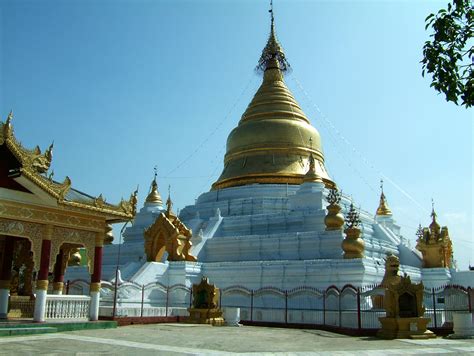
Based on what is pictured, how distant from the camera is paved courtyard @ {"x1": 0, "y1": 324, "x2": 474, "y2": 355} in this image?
994 centimetres

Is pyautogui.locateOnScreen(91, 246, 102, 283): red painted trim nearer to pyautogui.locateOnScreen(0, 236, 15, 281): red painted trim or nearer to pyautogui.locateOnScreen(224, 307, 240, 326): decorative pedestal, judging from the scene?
pyautogui.locateOnScreen(0, 236, 15, 281): red painted trim

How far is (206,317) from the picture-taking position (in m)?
18.5

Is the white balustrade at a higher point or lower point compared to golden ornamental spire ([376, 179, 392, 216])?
lower

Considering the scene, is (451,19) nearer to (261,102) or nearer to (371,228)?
(371,228)

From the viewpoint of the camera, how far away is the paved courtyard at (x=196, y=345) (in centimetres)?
994

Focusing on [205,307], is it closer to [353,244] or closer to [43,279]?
[43,279]

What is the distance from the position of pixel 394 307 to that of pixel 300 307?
599 centimetres

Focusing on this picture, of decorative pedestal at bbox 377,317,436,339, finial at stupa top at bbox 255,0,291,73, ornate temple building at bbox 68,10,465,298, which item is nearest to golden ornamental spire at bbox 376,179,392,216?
ornate temple building at bbox 68,10,465,298

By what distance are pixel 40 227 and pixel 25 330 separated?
9.32 feet

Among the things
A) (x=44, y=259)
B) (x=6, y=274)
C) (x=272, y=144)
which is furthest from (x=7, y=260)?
(x=272, y=144)

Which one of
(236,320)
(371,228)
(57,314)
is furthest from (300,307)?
(371,228)

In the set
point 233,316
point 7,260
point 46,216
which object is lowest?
point 233,316

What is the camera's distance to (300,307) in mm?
20594

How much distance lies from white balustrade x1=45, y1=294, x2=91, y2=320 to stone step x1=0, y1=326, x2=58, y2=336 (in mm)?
1275
